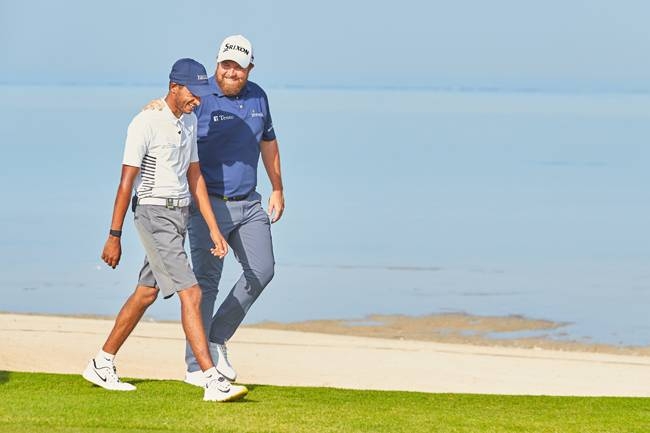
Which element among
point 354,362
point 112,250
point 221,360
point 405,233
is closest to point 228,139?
point 112,250

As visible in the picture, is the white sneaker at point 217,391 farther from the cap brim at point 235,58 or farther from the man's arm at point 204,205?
the cap brim at point 235,58

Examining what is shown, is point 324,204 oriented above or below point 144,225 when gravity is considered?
below

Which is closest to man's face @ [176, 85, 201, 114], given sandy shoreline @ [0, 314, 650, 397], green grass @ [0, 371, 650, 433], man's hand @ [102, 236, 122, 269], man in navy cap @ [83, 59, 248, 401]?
man in navy cap @ [83, 59, 248, 401]

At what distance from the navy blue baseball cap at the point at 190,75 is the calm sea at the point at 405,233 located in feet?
28.9

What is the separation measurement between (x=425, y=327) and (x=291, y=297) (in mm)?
2308

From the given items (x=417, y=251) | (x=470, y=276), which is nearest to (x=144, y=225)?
(x=470, y=276)

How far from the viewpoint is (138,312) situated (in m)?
8.70

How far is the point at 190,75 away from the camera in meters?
8.31

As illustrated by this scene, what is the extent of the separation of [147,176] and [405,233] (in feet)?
56.0

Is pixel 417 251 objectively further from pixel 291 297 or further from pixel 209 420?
pixel 209 420

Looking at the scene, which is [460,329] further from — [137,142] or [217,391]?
[137,142]

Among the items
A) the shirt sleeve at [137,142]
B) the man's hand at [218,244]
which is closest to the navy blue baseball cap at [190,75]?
the shirt sleeve at [137,142]

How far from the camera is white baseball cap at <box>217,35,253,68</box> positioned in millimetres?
8766

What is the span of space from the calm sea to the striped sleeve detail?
865cm
